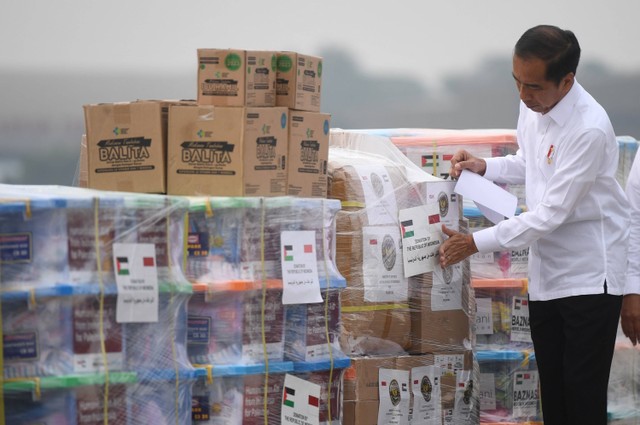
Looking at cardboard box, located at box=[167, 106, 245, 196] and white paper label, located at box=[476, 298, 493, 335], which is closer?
cardboard box, located at box=[167, 106, 245, 196]

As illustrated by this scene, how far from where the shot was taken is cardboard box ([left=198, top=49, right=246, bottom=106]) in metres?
3.62

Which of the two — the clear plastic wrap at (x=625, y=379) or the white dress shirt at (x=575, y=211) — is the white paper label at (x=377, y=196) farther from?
the clear plastic wrap at (x=625, y=379)

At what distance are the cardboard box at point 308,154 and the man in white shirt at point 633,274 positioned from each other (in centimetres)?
129

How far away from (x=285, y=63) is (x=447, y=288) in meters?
1.29

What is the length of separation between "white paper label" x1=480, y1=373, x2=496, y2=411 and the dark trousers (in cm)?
104

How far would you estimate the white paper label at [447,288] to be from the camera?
14.0 ft

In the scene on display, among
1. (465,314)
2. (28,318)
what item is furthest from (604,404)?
(28,318)

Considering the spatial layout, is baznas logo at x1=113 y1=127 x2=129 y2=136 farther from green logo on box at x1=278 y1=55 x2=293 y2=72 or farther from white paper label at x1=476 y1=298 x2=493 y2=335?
white paper label at x1=476 y1=298 x2=493 y2=335

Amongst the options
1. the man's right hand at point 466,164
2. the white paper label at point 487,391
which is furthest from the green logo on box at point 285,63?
the white paper label at point 487,391

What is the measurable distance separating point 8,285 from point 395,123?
15.6ft

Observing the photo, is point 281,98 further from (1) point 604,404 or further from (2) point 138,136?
(1) point 604,404

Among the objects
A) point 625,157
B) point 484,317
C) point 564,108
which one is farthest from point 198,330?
point 625,157

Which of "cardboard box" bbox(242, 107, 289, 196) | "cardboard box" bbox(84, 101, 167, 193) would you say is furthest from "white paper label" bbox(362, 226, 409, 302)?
"cardboard box" bbox(84, 101, 167, 193)

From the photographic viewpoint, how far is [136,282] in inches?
130
